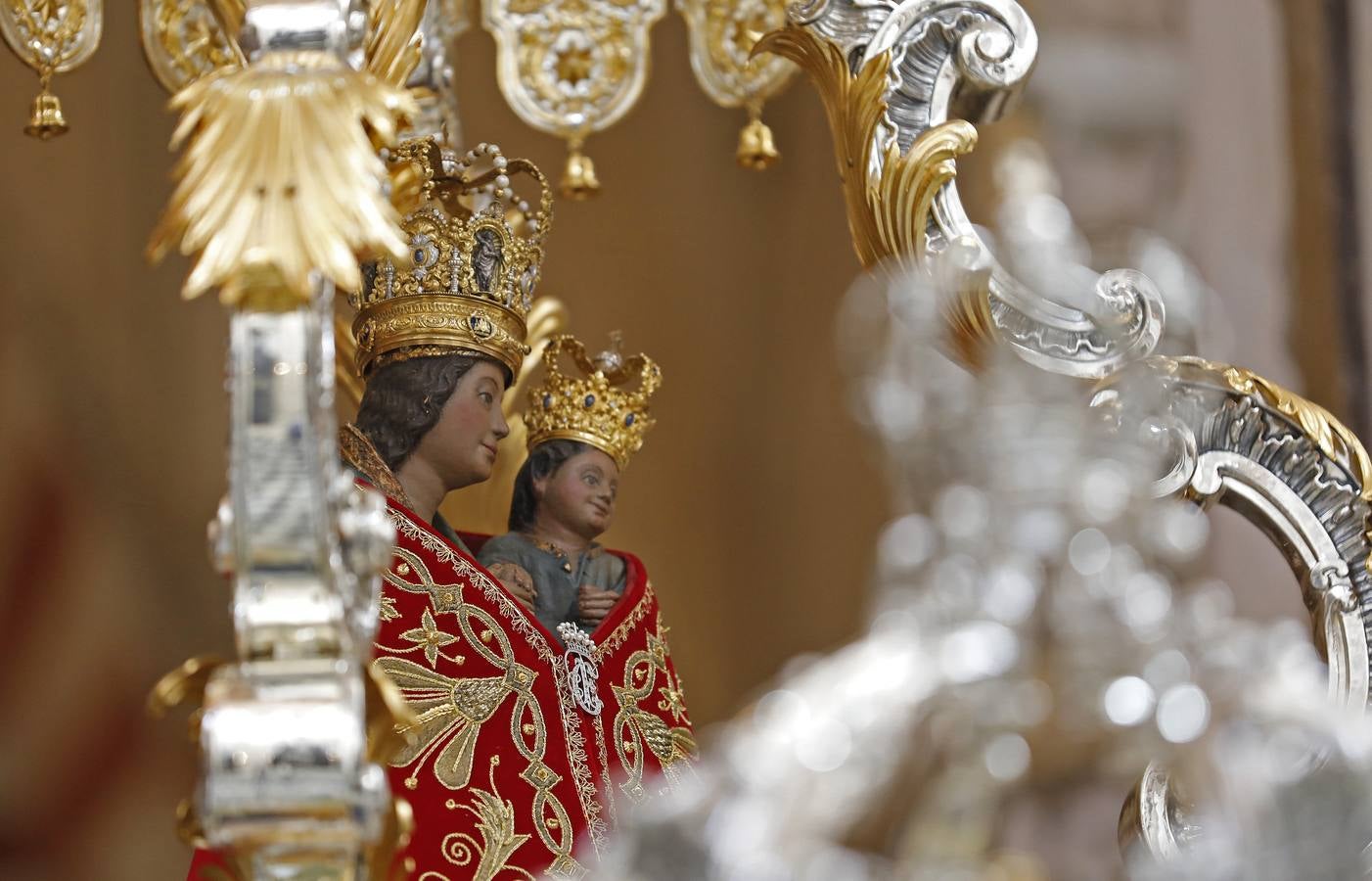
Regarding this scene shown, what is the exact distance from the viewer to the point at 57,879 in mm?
2756

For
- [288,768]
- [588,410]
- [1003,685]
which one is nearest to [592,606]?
[588,410]

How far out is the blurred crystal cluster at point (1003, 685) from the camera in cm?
124

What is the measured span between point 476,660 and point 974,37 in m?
0.79

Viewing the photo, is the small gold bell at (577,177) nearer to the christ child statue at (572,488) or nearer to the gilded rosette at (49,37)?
the christ child statue at (572,488)

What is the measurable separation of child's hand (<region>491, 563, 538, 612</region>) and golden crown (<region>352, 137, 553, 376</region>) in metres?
0.23

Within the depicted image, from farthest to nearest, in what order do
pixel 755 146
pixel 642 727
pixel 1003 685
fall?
pixel 755 146
pixel 642 727
pixel 1003 685

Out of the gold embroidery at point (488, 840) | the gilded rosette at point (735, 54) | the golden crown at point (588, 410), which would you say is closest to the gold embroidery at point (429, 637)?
the gold embroidery at point (488, 840)

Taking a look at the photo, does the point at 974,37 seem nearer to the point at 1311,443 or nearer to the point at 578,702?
the point at 1311,443

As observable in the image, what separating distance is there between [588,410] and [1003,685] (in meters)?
1.32

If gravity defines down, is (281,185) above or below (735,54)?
above

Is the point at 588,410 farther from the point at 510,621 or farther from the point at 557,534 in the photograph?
the point at 510,621

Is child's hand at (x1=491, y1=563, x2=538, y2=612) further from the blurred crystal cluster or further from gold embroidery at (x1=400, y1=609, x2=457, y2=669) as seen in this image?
the blurred crystal cluster

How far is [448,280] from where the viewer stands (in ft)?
7.84

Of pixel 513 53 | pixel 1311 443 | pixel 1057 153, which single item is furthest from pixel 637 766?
pixel 1057 153
